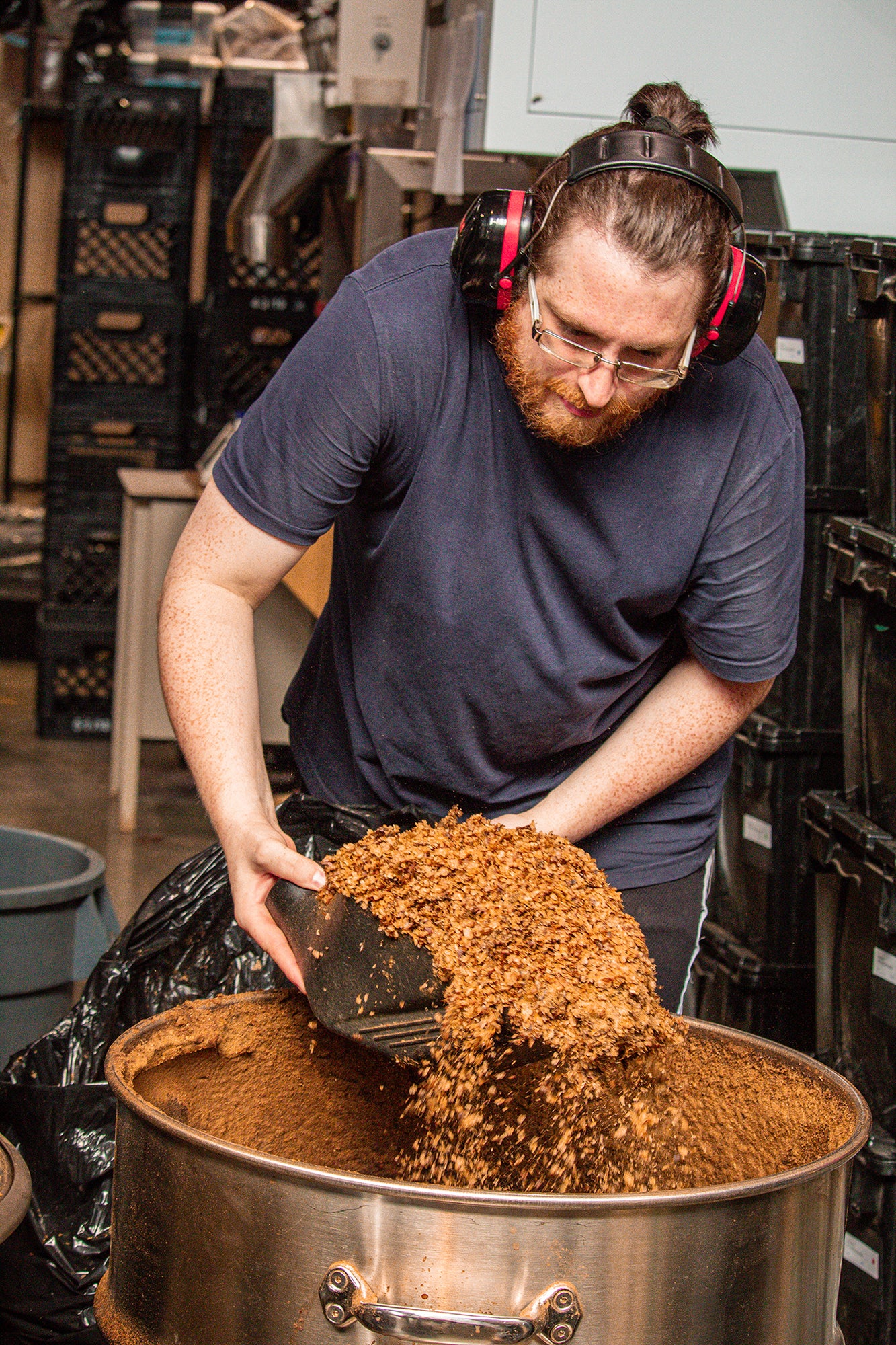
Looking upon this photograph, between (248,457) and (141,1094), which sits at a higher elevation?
(248,457)

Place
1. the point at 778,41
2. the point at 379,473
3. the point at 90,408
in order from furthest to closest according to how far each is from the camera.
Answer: the point at 90,408 < the point at 778,41 < the point at 379,473

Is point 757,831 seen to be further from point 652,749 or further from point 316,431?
point 316,431

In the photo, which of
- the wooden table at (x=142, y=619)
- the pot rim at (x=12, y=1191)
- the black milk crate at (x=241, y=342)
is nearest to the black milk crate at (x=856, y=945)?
the pot rim at (x=12, y=1191)

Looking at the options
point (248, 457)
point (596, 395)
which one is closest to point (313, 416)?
point (248, 457)

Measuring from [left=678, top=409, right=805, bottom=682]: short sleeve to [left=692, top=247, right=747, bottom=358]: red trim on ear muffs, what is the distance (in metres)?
0.13

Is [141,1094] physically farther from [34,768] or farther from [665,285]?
[34,768]

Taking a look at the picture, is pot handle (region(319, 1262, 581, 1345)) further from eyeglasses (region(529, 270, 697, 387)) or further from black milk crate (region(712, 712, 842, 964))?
black milk crate (region(712, 712, 842, 964))

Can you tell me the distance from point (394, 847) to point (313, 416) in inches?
14.5

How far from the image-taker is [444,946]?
1089mm

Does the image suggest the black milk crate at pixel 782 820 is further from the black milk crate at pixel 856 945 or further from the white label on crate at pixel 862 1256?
the white label on crate at pixel 862 1256

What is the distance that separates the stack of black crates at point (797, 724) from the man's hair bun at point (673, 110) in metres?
1.06

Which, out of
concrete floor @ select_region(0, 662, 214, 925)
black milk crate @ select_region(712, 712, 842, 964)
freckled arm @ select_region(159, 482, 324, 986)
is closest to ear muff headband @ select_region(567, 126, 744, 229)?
freckled arm @ select_region(159, 482, 324, 986)

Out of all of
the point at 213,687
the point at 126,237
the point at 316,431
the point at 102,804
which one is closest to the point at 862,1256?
the point at 213,687

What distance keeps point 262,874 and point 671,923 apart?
0.52m
